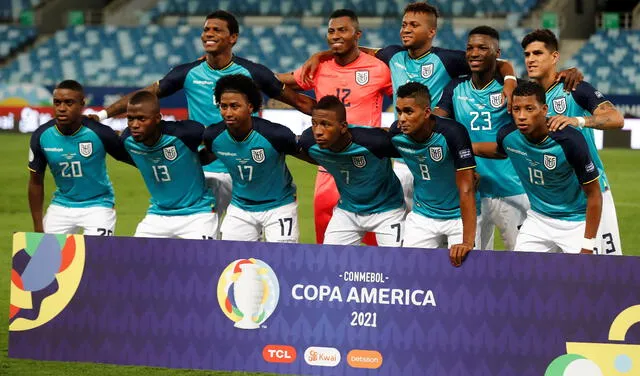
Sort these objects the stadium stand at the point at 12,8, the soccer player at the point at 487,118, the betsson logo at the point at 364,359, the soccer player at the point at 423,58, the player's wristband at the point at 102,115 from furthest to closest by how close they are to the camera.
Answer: the stadium stand at the point at 12,8
the player's wristband at the point at 102,115
the soccer player at the point at 423,58
the soccer player at the point at 487,118
the betsson logo at the point at 364,359

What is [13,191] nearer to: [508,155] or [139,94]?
[139,94]

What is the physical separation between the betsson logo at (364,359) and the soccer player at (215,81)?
2.43m

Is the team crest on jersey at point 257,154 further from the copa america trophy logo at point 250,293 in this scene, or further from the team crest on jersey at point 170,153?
the copa america trophy logo at point 250,293

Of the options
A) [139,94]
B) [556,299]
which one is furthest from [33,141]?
[556,299]

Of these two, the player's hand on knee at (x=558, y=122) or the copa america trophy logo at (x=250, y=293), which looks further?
the player's hand on knee at (x=558, y=122)

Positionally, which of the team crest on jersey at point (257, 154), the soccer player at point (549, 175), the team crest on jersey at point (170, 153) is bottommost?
the soccer player at point (549, 175)

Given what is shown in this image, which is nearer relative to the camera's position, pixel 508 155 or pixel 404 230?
pixel 508 155

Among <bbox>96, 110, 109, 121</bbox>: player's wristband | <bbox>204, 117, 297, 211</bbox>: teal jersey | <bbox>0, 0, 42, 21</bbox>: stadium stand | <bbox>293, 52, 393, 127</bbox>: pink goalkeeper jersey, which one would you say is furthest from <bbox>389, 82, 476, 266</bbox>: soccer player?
<bbox>0, 0, 42, 21</bbox>: stadium stand

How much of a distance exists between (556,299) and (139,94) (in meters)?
3.35

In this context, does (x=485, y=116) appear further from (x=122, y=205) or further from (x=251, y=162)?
(x=122, y=205)

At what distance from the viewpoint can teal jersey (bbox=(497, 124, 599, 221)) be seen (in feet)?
23.6

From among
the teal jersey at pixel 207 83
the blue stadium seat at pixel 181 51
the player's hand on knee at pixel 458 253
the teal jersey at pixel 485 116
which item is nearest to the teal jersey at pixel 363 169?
the teal jersey at pixel 485 116

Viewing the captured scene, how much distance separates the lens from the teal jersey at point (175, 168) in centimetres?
817

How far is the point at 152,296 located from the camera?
7.00 meters
